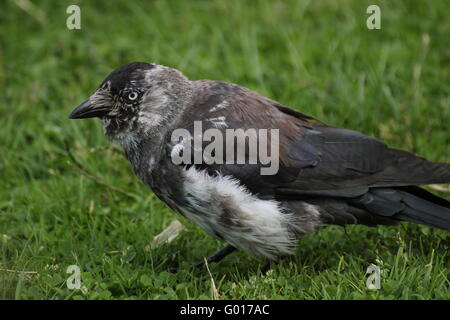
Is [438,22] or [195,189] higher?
[438,22]

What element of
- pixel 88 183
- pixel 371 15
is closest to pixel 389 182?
pixel 88 183

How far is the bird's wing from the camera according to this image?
4.41m

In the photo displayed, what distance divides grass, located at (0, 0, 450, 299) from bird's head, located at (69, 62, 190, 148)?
81cm

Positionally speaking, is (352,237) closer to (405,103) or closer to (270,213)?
(270,213)

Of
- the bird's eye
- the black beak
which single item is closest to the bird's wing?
the bird's eye

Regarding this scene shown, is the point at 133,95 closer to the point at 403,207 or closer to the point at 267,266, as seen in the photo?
the point at 267,266

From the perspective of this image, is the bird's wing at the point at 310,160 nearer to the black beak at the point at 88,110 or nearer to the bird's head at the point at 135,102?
the bird's head at the point at 135,102

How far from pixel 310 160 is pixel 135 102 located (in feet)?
3.94

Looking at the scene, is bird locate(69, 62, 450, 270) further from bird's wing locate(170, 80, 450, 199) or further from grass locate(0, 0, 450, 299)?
grass locate(0, 0, 450, 299)

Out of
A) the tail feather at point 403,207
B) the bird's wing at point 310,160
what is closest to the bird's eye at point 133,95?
the bird's wing at point 310,160

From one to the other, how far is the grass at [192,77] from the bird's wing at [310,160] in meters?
0.46

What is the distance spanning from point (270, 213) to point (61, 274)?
→ 1309mm

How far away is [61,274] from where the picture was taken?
14.3ft

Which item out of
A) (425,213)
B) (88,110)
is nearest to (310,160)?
(425,213)
